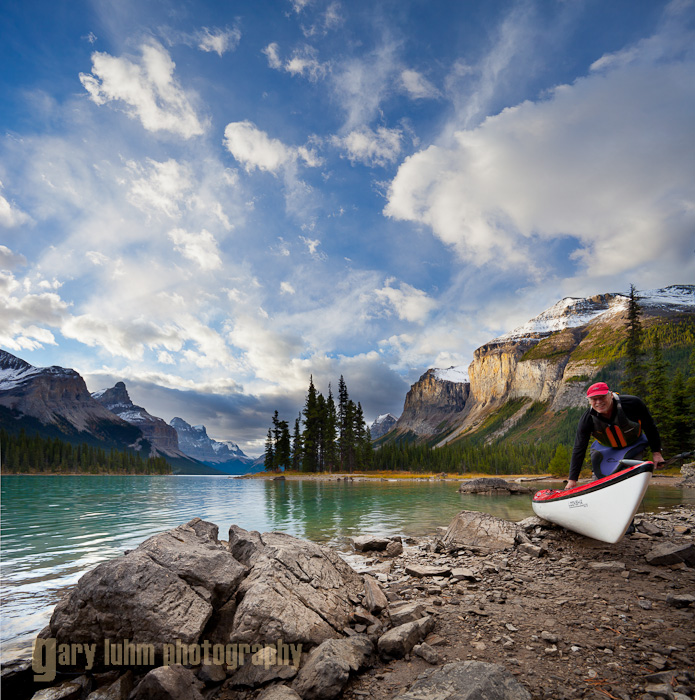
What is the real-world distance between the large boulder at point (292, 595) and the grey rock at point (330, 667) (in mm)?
727

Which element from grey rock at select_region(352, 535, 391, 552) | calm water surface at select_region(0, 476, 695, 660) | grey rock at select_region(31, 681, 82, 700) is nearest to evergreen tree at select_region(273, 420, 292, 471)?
calm water surface at select_region(0, 476, 695, 660)

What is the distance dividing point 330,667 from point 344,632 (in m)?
1.70

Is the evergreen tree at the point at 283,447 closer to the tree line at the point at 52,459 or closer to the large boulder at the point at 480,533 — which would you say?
the large boulder at the point at 480,533

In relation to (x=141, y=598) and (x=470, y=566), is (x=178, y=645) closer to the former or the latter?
(x=141, y=598)

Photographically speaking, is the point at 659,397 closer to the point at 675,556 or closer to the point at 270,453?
the point at 675,556

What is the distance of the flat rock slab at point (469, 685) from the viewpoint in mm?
4012

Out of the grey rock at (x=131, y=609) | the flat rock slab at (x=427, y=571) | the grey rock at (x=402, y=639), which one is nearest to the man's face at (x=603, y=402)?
the flat rock slab at (x=427, y=571)

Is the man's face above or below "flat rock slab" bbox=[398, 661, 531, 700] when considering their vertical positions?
above

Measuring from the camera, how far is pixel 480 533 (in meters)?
12.9

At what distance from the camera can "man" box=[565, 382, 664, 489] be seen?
8945 mm

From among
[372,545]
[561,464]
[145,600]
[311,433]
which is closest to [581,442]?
[372,545]

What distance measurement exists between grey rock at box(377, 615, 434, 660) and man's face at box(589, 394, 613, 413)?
21.1ft

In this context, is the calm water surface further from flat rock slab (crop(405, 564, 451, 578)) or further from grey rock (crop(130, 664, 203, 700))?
flat rock slab (crop(405, 564, 451, 578))

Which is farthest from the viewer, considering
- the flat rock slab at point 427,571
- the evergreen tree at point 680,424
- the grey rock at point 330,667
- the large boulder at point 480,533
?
the evergreen tree at point 680,424
